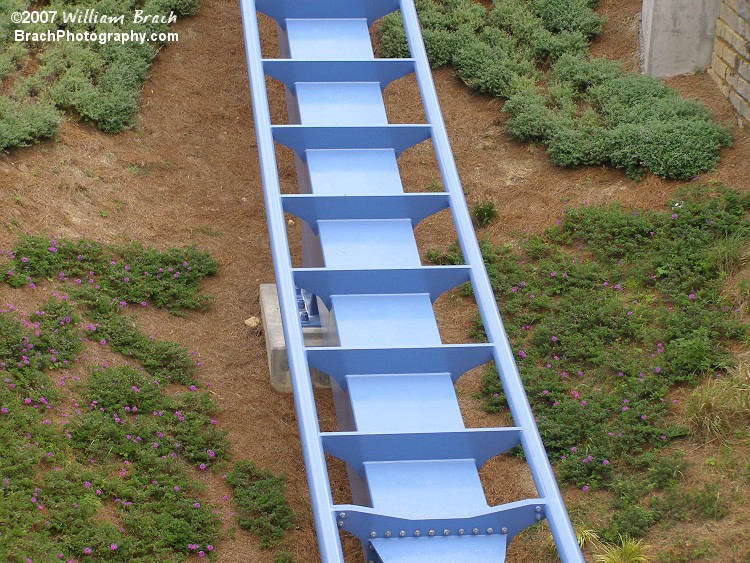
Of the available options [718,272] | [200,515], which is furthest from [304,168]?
[718,272]

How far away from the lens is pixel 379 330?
17.2ft

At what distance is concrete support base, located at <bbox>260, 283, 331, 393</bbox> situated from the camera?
6.73m

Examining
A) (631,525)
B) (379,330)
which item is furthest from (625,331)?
(379,330)

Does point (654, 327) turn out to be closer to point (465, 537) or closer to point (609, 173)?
point (609, 173)

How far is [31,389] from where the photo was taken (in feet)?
20.5

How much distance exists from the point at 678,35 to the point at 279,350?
16.2 ft

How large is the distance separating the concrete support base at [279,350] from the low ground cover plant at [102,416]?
49cm

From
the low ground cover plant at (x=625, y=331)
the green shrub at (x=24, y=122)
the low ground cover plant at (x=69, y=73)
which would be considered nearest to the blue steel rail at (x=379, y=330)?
the low ground cover plant at (x=625, y=331)

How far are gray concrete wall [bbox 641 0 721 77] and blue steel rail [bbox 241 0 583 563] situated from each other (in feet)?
11.1

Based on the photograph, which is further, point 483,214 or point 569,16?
point 569,16

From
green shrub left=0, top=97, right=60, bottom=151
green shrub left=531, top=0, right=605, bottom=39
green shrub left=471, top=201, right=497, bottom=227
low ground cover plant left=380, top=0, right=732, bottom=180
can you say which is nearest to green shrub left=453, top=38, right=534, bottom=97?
low ground cover plant left=380, top=0, right=732, bottom=180

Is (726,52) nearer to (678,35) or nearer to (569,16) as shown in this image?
(678,35)

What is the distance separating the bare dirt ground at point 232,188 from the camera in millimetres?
6844

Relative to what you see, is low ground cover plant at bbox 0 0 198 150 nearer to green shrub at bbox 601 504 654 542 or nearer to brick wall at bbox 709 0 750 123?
brick wall at bbox 709 0 750 123
